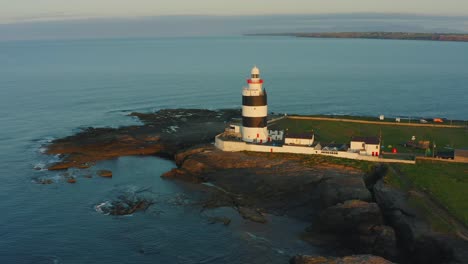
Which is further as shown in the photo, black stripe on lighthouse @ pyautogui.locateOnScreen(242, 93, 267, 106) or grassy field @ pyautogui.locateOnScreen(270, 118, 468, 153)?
grassy field @ pyautogui.locateOnScreen(270, 118, 468, 153)

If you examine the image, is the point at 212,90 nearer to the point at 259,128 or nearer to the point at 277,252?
the point at 259,128

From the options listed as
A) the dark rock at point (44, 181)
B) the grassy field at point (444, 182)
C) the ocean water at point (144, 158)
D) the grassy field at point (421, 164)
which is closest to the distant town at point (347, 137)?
the grassy field at point (421, 164)

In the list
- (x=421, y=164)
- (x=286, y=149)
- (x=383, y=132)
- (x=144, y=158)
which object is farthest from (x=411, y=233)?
(x=144, y=158)

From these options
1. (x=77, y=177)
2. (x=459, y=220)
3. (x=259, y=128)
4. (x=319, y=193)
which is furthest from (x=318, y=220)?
(x=77, y=177)

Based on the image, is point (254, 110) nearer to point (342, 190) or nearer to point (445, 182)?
point (342, 190)

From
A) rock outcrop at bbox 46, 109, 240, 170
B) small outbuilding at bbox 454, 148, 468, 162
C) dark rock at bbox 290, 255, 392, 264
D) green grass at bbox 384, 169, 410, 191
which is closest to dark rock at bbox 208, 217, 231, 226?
dark rock at bbox 290, 255, 392, 264

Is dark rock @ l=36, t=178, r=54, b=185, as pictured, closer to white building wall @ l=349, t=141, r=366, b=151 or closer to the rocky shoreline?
the rocky shoreline

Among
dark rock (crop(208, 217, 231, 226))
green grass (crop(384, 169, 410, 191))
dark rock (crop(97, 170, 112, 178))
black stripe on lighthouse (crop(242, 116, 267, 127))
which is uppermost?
black stripe on lighthouse (crop(242, 116, 267, 127))

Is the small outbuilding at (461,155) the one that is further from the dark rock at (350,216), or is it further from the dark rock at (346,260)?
the dark rock at (346,260)
